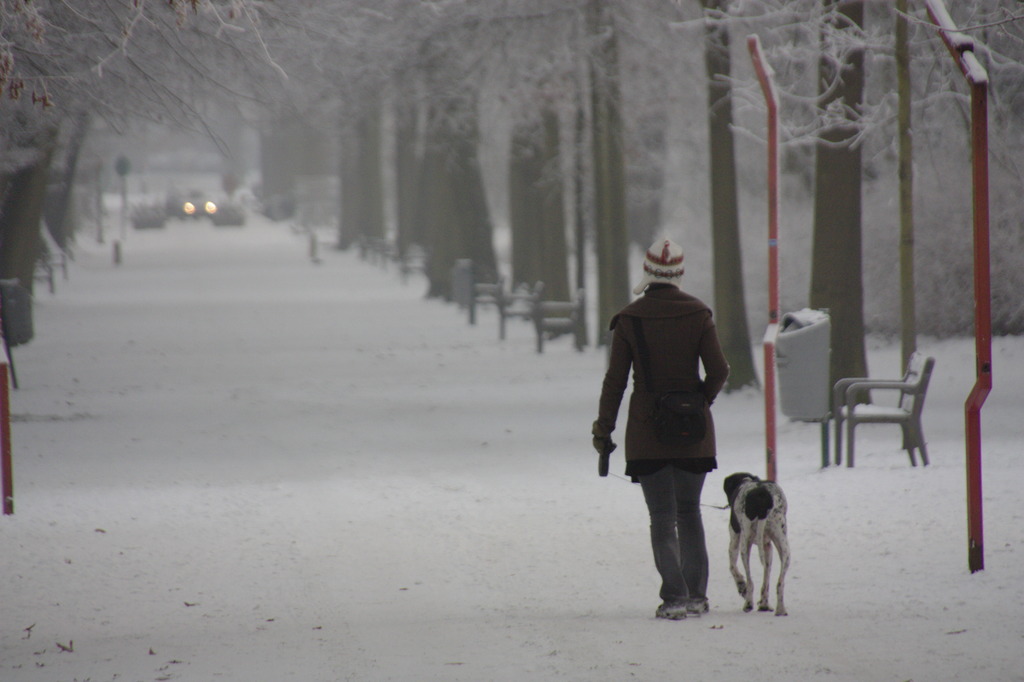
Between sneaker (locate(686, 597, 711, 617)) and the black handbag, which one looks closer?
the black handbag

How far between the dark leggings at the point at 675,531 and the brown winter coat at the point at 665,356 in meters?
0.14

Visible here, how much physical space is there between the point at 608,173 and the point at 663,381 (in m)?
12.9

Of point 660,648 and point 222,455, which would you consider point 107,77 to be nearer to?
point 222,455

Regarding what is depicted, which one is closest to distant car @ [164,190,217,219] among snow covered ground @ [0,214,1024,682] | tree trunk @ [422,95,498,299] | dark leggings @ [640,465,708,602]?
tree trunk @ [422,95,498,299]

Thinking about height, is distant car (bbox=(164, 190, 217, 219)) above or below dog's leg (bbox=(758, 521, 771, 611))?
above

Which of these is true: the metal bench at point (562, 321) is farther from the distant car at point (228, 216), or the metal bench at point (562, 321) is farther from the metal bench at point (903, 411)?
the distant car at point (228, 216)

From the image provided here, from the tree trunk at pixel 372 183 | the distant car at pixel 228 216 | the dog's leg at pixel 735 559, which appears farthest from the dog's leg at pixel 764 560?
the distant car at pixel 228 216

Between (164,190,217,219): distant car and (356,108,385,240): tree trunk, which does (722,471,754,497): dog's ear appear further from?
(164,190,217,219): distant car

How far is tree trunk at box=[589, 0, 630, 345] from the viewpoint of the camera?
18375 mm

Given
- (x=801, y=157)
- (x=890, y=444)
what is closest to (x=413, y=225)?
(x=801, y=157)

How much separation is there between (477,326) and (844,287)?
40.9ft

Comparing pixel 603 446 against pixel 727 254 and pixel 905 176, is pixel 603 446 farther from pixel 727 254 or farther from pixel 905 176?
pixel 727 254

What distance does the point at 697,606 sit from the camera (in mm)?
6629

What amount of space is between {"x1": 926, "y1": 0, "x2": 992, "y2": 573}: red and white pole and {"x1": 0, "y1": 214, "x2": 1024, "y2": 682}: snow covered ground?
0.32 meters
